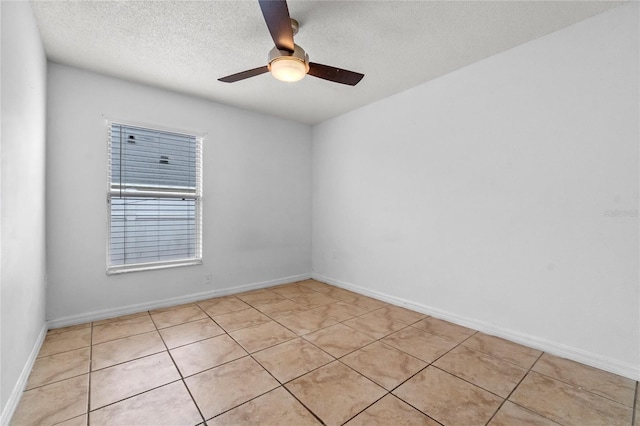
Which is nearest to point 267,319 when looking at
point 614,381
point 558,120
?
point 614,381

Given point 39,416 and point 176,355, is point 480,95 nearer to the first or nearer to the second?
point 176,355

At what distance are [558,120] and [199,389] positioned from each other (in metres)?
3.30

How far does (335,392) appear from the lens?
176 cm

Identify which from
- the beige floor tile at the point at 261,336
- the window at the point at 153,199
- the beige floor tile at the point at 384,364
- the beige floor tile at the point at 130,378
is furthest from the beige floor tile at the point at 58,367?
the beige floor tile at the point at 384,364

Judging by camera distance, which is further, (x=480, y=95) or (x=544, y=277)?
(x=480, y=95)

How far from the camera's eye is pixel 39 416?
60.2 inches

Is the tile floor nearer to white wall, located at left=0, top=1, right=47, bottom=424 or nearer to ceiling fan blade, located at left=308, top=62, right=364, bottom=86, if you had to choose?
white wall, located at left=0, top=1, right=47, bottom=424

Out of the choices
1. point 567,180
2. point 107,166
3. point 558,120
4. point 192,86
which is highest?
point 192,86

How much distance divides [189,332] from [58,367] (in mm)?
898

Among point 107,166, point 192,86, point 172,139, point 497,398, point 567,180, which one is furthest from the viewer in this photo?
point 172,139

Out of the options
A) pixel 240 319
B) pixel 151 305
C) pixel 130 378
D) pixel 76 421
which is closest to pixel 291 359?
pixel 240 319

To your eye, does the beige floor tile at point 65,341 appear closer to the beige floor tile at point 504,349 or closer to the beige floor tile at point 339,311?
the beige floor tile at point 339,311

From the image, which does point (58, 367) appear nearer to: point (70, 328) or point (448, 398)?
point (70, 328)

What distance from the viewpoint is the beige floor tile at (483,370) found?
184 centimetres
